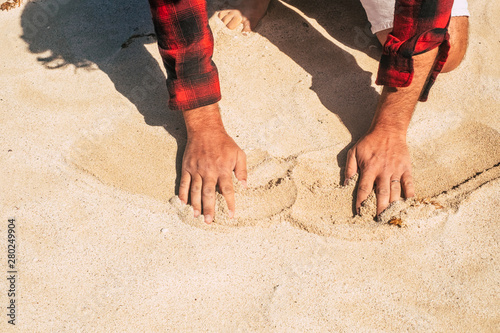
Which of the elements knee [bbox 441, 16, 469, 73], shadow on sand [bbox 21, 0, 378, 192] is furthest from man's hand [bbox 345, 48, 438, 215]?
knee [bbox 441, 16, 469, 73]

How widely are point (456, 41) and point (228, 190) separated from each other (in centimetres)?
145

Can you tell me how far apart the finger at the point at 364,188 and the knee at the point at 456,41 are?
88 centimetres

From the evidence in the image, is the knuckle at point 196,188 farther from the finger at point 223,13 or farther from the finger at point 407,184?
the finger at point 223,13

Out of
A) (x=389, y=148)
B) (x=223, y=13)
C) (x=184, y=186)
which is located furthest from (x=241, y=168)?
(x=223, y=13)

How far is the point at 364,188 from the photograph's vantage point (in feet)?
5.90

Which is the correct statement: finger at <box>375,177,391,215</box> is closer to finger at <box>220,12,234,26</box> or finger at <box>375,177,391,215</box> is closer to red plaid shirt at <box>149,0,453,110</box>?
red plaid shirt at <box>149,0,453,110</box>

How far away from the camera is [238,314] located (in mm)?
1531

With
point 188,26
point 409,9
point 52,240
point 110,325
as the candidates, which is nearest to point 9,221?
point 52,240

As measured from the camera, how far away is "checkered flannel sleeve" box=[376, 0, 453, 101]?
1696 millimetres

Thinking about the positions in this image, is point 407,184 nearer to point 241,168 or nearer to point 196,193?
point 241,168

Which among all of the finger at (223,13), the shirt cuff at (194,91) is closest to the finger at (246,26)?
the finger at (223,13)

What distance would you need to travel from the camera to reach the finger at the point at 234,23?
2.55m

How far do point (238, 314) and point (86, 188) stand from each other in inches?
33.2

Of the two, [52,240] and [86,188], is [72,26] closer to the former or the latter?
[86,188]
